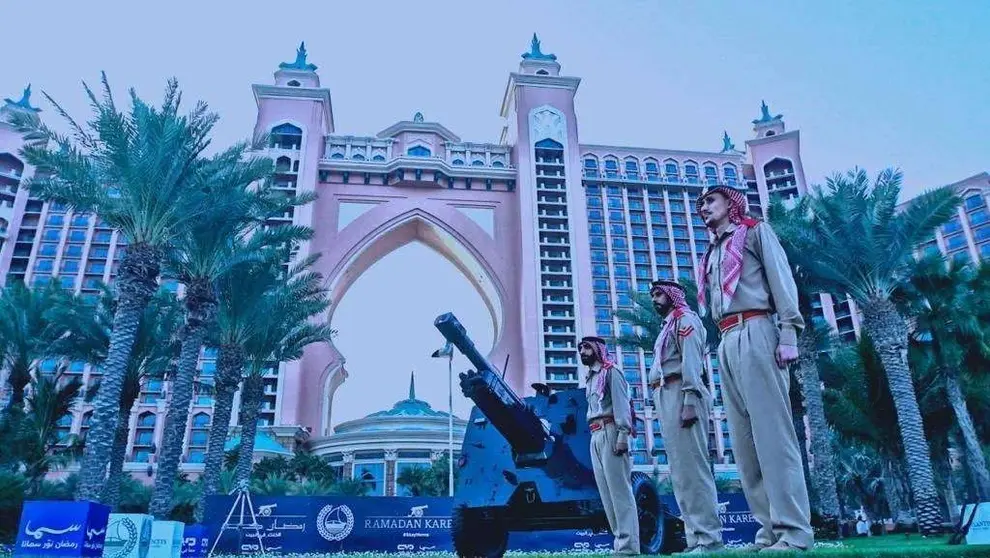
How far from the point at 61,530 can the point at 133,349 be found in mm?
11649

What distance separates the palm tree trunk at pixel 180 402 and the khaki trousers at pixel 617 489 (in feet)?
39.1

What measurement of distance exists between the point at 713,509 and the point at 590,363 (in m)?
2.17

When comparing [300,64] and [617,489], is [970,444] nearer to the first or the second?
[617,489]

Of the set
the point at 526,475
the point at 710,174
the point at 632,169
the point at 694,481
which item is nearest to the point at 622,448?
the point at 694,481

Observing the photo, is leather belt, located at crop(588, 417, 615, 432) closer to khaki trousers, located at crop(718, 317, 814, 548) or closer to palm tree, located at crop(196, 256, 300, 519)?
khaki trousers, located at crop(718, 317, 814, 548)

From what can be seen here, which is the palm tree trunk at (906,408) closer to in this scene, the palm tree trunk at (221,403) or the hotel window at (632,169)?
the palm tree trunk at (221,403)

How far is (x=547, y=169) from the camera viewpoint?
5369 cm

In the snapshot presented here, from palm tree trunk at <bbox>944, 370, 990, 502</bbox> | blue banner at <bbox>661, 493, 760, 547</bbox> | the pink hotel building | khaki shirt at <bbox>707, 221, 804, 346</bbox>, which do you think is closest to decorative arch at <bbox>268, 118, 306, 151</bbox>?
the pink hotel building

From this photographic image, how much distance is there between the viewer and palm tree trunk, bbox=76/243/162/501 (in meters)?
12.9

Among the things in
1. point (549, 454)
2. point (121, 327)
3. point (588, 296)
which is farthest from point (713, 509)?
point (588, 296)

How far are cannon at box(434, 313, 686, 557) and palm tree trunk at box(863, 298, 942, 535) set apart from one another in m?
9.65

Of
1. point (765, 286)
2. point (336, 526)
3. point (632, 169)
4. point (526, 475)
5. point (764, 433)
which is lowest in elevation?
point (336, 526)

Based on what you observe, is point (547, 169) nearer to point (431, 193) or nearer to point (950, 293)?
point (431, 193)

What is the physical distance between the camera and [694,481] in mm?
4605
